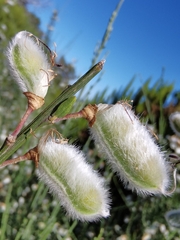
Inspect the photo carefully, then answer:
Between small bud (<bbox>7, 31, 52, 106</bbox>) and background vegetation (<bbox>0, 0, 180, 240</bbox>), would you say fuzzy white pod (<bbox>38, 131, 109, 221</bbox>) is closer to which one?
small bud (<bbox>7, 31, 52, 106</bbox>)

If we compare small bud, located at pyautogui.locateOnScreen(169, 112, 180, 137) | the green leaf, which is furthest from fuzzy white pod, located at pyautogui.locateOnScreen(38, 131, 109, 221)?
small bud, located at pyautogui.locateOnScreen(169, 112, 180, 137)

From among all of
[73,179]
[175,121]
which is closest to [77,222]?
[175,121]

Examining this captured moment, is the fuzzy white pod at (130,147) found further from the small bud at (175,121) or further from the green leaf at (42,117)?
the small bud at (175,121)

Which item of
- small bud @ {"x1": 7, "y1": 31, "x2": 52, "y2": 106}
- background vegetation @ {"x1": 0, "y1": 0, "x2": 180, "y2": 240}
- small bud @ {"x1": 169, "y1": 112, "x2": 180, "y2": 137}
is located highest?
small bud @ {"x1": 7, "y1": 31, "x2": 52, "y2": 106}

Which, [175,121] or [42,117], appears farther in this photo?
[175,121]

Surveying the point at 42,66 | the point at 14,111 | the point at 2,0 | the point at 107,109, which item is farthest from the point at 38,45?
the point at 2,0

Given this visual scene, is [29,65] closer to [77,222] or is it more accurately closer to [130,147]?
[130,147]

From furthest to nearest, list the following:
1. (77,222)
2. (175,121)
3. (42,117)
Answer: (77,222) → (175,121) → (42,117)

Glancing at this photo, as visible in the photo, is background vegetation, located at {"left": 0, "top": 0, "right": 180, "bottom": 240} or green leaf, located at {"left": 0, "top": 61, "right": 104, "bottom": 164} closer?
green leaf, located at {"left": 0, "top": 61, "right": 104, "bottom": 164}
